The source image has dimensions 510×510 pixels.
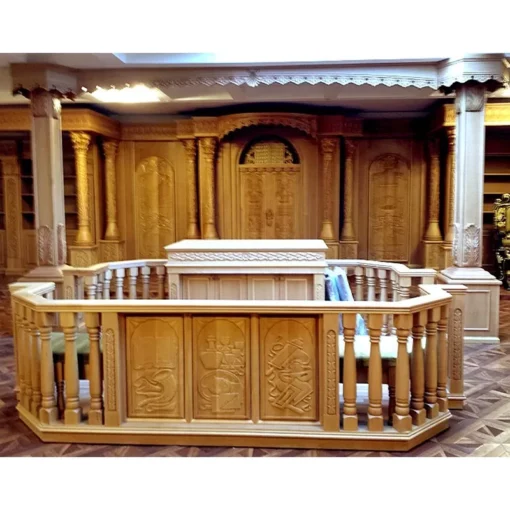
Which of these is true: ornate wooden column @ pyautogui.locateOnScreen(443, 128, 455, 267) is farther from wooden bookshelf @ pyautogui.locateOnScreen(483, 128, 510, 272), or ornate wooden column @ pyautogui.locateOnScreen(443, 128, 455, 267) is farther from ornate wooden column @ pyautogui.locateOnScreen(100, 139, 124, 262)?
ornate wooden column @ pyautogui.locateOnScreen(100, 139, 124, 262)

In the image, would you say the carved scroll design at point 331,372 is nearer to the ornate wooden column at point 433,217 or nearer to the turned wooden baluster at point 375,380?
the turned wooden baluster at point 375,380

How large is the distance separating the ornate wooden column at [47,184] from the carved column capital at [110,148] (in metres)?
3.27

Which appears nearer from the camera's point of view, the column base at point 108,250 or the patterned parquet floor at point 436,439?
the patterned parquet floor at point 436,439

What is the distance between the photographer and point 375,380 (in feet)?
9.17

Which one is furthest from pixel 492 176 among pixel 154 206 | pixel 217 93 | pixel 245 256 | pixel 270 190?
pixel 245 256

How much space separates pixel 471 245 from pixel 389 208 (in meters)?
3.82

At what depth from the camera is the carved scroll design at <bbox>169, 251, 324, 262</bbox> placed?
464 centimetres

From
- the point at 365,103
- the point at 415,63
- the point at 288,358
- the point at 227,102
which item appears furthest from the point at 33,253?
the point at 288,358

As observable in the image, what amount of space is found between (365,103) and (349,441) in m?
6.11

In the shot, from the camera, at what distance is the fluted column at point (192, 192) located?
28.3ft

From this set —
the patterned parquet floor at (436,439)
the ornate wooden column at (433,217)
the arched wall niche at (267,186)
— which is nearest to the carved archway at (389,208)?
the ornate wooden column at (433,217)

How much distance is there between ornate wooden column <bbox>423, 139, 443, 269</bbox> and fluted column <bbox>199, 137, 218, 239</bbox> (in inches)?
134

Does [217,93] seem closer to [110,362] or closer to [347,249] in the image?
[347,249]

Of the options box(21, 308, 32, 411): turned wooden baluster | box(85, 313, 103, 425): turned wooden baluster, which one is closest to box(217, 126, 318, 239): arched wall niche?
box(21, 308, 32, 411): turned wooden baluster
